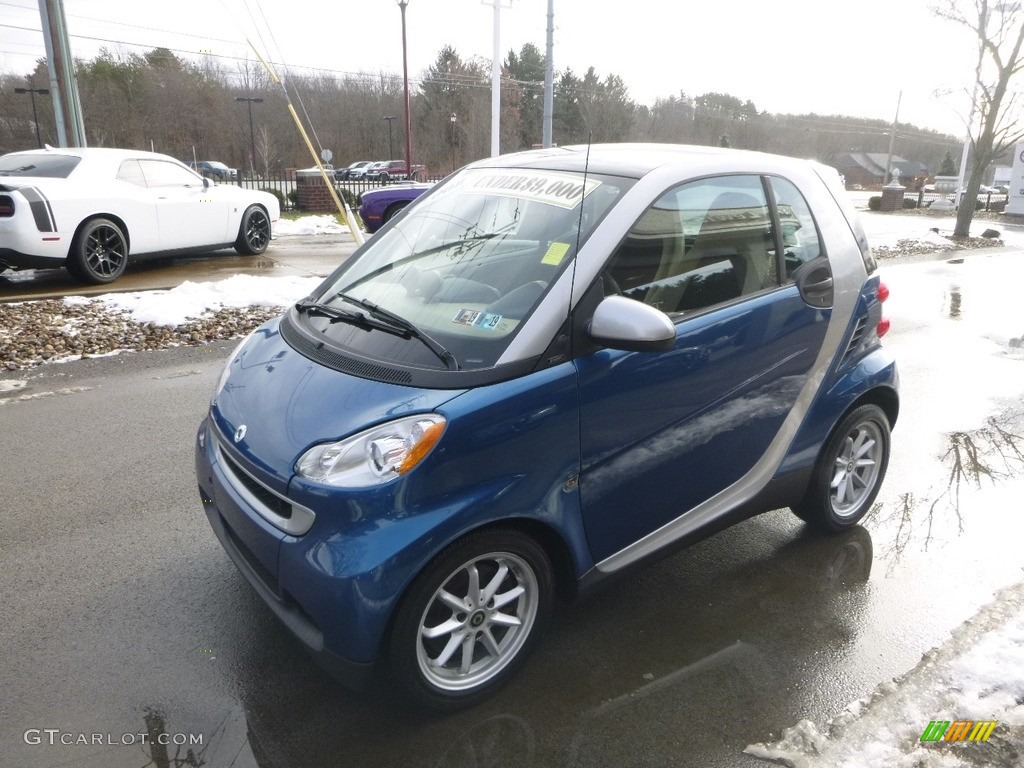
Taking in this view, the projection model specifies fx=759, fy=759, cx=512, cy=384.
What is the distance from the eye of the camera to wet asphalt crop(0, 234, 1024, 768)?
8.05ft

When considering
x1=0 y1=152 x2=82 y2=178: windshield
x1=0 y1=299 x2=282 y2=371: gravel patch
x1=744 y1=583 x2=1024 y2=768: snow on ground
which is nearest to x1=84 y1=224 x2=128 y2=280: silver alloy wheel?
x1=0 y1=152 x2=82 y2=178: windshield

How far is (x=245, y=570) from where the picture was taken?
103 inches

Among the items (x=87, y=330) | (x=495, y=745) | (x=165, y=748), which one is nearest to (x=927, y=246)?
(x=87, y=330)

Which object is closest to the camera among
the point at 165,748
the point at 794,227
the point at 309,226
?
the point at 165,748

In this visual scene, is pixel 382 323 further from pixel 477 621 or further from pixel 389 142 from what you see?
pixel 389 142

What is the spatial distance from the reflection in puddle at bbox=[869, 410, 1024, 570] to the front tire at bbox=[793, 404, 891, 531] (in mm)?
236

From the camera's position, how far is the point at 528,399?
2430 millimetres

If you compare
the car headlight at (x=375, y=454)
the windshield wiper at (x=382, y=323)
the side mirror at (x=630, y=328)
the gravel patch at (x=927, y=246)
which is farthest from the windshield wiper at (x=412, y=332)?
the gravel patch at (x=927, y=246)

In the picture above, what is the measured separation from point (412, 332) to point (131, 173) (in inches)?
356

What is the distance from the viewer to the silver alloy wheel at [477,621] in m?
2.43

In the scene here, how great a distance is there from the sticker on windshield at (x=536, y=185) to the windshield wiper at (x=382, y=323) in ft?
2.48

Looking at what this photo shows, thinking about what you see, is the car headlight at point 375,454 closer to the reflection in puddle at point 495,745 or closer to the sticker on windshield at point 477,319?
the sticker on windshield at point 477,319

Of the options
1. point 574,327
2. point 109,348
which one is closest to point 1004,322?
point 574,327

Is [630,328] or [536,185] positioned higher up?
[536,185]
